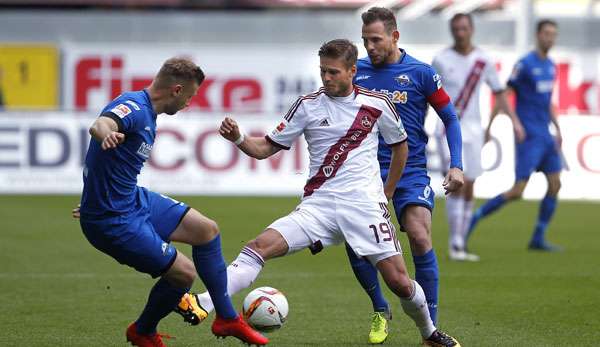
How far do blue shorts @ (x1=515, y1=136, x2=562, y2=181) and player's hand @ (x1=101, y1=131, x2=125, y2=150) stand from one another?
24.9 ft

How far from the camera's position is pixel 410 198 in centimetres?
757

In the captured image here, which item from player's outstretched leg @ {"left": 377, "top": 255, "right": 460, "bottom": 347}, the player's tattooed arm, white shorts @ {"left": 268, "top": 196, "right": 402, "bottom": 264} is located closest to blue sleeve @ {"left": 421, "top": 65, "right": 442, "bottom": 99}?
white shorts @ {"left": 268, "top": 196, "right": 402, "bottom": 264}

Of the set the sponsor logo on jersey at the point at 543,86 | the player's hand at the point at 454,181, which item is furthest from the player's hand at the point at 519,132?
the player's hand at the point at 454,181

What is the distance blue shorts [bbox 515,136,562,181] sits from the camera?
12.9 metres

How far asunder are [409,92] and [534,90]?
5.56 metres

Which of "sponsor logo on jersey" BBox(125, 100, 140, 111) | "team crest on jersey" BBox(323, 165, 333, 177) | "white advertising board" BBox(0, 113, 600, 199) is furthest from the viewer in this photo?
"white advertising board" BBox(0, 113, 600, 199)

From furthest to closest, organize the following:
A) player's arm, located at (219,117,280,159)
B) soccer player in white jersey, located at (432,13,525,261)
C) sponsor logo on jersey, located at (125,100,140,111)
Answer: soccer player in white jersey, located at (432,13,525,261) < player's arm, located at (219,117,280,159) < sponsor logo on jersey, located at (125,100,140,111)

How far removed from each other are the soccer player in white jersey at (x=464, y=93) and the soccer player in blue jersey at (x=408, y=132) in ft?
13.4

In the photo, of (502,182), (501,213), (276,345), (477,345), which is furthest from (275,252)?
(502,182)

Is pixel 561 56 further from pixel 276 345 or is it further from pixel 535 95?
pixel 276 345

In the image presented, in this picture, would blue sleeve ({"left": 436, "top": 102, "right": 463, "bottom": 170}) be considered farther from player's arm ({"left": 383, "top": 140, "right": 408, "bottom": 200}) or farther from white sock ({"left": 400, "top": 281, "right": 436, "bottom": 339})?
white sock ({"left": 400, "top": 281, "right": 436, "bottom": 339})

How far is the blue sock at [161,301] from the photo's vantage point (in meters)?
6.70

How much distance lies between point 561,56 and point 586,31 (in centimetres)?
573

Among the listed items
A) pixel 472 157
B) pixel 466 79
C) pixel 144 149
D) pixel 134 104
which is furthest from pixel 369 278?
pixel 472 157
